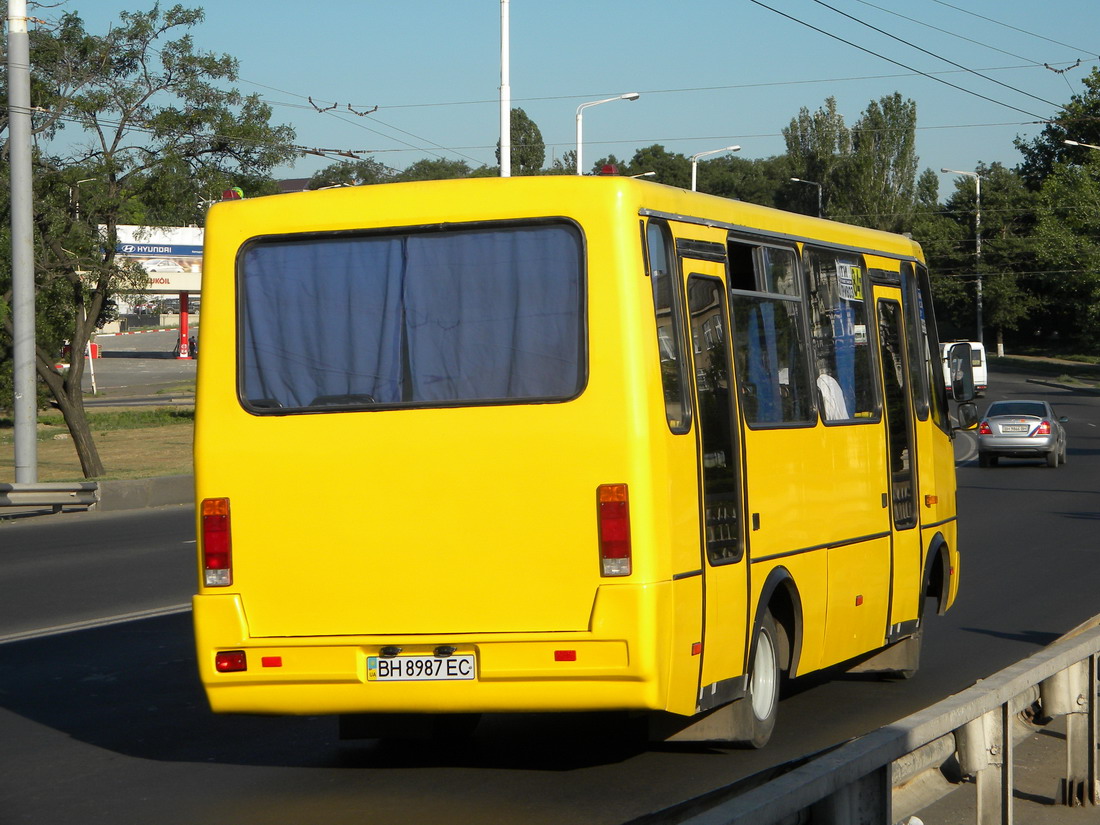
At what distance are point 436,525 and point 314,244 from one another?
138 cm

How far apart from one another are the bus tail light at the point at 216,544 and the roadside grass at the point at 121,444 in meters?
Answer: 18.0

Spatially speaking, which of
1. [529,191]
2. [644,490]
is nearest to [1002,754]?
[644,490]

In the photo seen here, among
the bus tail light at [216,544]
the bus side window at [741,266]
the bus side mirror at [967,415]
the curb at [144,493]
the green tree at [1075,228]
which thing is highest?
the green tree at [1075,228]

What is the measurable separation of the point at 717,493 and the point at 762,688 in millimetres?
1140

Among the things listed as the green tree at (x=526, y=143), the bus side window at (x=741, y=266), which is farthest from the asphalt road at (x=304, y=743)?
the green tree at (x=526, y=143)

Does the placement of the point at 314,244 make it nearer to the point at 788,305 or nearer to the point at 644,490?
the point at 644,490

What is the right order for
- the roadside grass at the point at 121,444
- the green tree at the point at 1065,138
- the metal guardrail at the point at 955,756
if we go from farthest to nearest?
the green tree at the point at 1065,138, the roadside grass at the point at 121,444, the metal guardrail at the point at 955,756

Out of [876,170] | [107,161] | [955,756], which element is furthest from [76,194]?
[876,170]

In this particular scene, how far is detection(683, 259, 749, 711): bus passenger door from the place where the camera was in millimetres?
6777

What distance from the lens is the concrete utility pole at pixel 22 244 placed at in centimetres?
2191

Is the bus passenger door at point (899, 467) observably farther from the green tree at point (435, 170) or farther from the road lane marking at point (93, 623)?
the green tree at point (435, 170)

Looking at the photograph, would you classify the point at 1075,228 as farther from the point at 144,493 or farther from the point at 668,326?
the point at 668,326

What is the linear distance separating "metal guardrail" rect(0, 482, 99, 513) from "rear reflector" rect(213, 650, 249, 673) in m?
15.3

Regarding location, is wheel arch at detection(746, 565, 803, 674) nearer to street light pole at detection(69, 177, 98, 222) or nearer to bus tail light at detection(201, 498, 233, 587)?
bus tail light at detection(201, 498, 233, 587)
